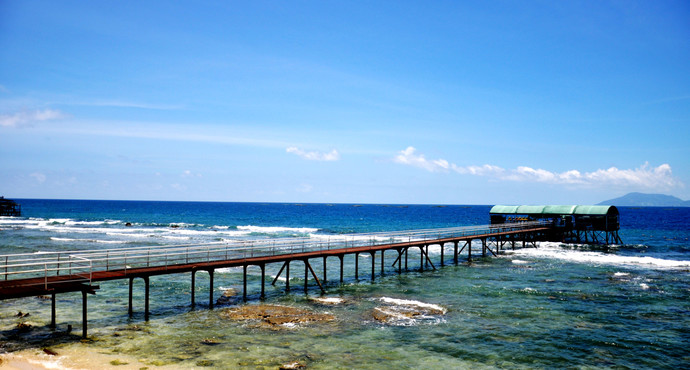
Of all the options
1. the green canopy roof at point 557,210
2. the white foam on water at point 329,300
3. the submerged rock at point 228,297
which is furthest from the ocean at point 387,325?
the green canopy roof at point 557,210

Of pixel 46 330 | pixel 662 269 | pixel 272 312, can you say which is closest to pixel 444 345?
pixel 272 312

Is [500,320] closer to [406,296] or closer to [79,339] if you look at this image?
[406,296]

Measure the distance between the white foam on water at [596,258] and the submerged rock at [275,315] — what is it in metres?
35.3

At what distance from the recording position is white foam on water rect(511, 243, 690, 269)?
46.8 m

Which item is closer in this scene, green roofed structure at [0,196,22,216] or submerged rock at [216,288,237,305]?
submerged rock at [216,288,237,305]

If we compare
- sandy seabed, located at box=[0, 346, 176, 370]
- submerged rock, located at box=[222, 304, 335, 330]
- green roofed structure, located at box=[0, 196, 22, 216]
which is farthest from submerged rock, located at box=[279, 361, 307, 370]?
green roofed structure, located at box=[0, 196, 22, 216]

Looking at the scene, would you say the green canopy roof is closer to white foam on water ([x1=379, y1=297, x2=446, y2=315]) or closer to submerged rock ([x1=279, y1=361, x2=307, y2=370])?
white foam on water ([x1=379, y1=297, x2=446, y2=315])

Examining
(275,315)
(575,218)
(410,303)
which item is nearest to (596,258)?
(575,218)

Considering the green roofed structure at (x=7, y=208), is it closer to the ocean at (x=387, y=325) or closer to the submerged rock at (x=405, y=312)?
the ocean at (x=387, y=325)

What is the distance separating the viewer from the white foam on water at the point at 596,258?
1844 inches

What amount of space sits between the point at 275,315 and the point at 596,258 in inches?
1620

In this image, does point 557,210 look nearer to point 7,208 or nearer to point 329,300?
point 329,300

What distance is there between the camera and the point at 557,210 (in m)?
67.6

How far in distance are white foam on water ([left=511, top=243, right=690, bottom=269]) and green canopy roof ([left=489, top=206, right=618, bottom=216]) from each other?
7161 mm
